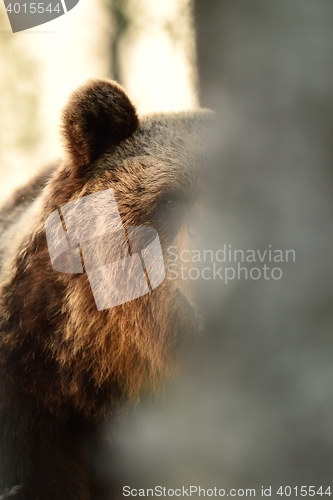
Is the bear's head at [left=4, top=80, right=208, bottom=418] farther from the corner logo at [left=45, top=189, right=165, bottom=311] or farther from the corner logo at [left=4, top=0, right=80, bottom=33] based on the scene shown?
the corner logo at [left=4, top=0, right=80, bottom=33]

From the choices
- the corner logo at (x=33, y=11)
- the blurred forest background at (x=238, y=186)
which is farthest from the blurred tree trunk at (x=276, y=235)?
the corner logo at (x=33, y=11)

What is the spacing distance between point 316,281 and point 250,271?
0.50 ft

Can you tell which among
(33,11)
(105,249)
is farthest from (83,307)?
(33,11)

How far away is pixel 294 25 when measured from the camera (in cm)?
94

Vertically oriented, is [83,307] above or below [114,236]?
below

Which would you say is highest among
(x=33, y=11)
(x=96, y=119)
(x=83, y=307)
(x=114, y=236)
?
(x=33, y=11)

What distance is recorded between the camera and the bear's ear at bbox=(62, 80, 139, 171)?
30.5 inches

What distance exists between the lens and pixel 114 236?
2.63 ft

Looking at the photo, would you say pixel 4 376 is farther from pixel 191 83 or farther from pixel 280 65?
pixel 280 65

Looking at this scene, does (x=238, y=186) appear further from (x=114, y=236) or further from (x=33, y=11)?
(x=33, y=11)

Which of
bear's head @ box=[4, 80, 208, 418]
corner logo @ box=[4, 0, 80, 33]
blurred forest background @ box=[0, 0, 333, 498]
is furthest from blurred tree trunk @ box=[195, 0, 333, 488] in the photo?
corner logo @ box=[4, 0, 80, 33]

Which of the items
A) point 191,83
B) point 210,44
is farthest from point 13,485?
point 210,44

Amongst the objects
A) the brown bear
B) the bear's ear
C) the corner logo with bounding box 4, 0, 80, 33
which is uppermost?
the corner logo with bounding box 4, 0, 80, 33

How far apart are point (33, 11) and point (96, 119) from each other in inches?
Result: 11.7
